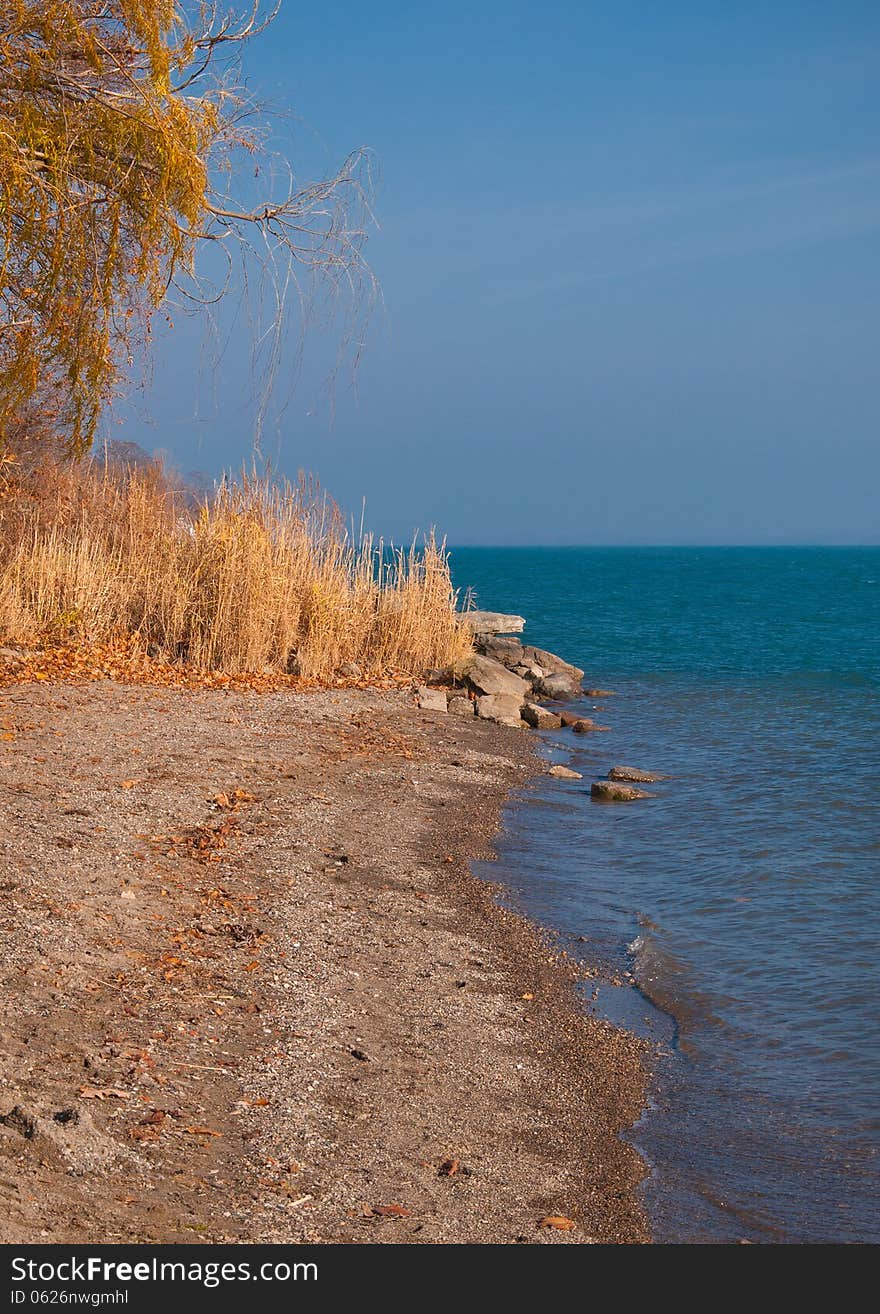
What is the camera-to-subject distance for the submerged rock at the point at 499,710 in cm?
1755

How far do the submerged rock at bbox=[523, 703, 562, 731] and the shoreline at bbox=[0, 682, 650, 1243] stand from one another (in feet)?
25.1

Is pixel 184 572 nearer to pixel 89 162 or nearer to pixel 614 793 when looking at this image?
pixel 614 793

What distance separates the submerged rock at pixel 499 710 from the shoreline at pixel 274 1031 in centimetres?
665

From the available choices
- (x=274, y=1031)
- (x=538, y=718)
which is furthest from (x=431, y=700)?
(x=274, y=1031)

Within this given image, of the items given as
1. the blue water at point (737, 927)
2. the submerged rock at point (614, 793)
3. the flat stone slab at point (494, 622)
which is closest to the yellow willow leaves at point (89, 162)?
the blue water at point (737, 927)

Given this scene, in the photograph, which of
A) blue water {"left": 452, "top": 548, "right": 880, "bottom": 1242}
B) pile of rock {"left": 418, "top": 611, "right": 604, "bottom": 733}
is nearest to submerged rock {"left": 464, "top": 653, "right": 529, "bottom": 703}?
pile of rock {"left": 418, "top": 611, "right": 604, "bottom": 733}

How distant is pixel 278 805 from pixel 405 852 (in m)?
1.25

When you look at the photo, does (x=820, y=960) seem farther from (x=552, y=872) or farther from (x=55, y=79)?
(x=55, y=79)

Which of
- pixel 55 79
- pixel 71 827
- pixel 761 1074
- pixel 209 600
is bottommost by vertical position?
pixel 761 1074

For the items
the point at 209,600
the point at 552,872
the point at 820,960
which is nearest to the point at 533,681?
the point at 209,600

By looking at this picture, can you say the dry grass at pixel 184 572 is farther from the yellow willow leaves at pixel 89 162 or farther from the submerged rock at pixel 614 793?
the yellow willow leaves at pixel 89 162

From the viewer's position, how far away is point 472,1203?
4.54 meters

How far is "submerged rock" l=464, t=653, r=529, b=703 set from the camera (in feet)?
61.4

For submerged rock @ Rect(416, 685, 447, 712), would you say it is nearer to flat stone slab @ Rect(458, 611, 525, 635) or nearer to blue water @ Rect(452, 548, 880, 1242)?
blue water @ Rect(452, 548, 880, 1242)
